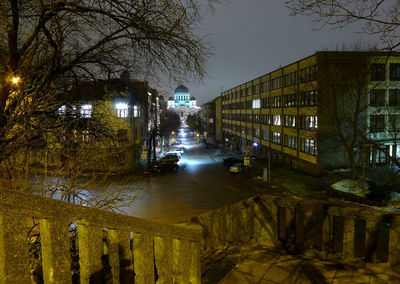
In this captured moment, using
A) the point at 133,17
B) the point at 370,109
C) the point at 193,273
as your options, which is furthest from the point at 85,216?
the point at 370,109

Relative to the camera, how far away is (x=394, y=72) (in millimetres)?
29953

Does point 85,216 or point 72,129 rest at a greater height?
point 72,129

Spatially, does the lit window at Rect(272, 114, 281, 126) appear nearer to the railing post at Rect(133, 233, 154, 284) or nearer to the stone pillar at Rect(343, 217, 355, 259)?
the stone pillar at Rect(343, 217, 355, 259)

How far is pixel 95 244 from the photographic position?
10.0 feet

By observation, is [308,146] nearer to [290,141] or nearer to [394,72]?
[290,141]

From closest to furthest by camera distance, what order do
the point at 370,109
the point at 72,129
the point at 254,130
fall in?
the point at 72,129, the point at 370,109, the point at 254,130

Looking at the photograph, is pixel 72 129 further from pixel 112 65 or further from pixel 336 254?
pixel 336 254

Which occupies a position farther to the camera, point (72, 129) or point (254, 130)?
point (254, 130)

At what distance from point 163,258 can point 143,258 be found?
0.33 m

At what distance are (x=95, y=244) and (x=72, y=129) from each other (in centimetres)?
374

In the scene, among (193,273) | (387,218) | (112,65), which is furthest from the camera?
(112,65)

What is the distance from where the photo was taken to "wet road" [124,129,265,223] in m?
21.0

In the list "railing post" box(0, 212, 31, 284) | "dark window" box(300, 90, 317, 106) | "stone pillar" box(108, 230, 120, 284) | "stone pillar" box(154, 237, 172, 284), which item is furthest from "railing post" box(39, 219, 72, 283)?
"dark window" box(300, 90, 317, 106)

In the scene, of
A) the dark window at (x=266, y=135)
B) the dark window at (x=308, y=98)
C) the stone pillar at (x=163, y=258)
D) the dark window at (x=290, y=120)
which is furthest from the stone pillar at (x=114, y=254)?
the dark window at (x=266, y=135)
